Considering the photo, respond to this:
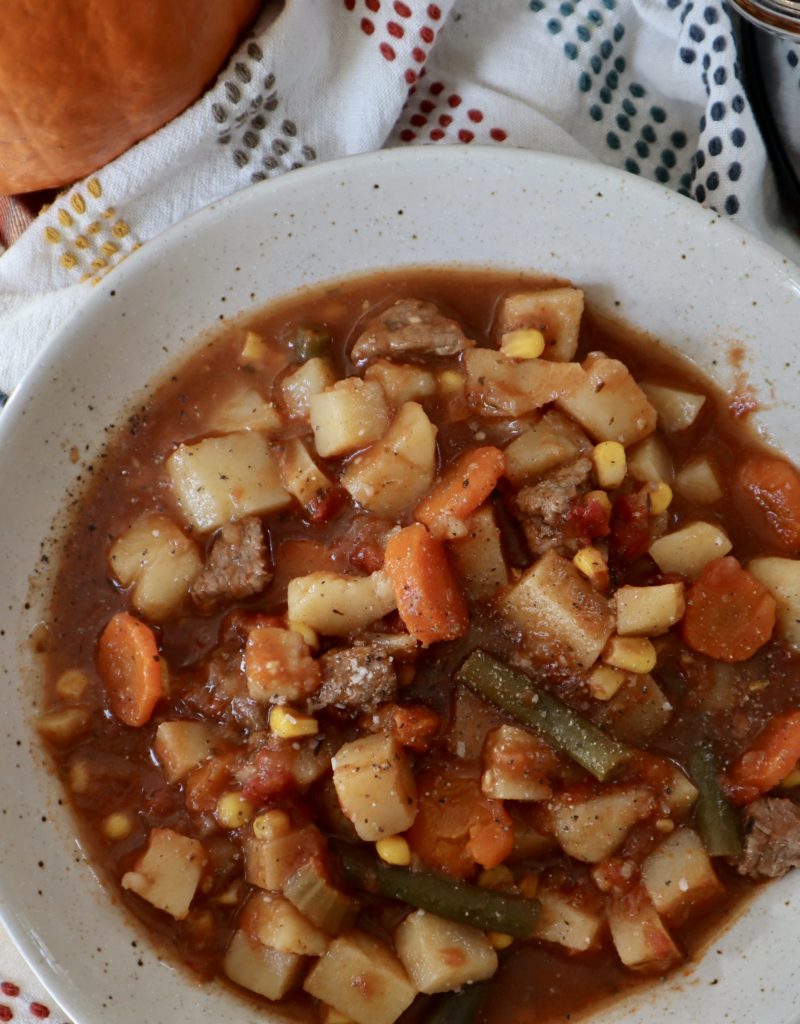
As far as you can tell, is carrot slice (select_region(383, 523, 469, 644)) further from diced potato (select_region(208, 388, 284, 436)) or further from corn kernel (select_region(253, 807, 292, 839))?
corn kernel (select_region(253, 807, 292, 839))

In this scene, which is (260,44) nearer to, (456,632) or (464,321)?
(464,321)

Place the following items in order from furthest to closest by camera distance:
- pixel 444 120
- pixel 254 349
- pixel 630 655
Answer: pixel 444 120 < pixel 254 349 < pixel 630 655

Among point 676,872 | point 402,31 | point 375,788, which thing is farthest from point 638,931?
point 402,31

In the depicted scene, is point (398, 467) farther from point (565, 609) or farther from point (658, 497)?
point (658, 497)

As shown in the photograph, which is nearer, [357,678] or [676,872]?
[357,678]

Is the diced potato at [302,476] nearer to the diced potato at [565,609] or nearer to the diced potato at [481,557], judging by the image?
the diced potato at [481,557]

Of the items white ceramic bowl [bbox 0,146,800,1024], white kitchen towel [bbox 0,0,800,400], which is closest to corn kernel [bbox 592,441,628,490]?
white ceramic bowl [bbox 0,146,800,1024]

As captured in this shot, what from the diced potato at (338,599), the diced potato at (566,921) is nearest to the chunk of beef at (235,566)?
the diced potato at (338,599)
